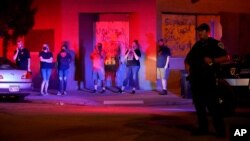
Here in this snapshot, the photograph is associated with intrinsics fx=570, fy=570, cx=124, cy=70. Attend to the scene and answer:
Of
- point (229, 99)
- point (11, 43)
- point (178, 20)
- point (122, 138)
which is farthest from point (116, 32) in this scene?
point (122, 138)

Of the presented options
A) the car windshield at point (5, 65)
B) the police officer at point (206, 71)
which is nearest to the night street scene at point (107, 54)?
the car windshield at point (5, 65)

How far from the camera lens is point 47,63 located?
68.5 ft

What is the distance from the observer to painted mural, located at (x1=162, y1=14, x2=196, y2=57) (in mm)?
23234

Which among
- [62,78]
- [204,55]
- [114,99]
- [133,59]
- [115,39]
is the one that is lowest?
[114,99]

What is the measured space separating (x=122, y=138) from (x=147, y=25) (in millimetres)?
12730

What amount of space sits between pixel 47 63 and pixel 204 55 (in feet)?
37.7

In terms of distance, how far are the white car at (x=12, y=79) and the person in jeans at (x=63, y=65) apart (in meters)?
2.87

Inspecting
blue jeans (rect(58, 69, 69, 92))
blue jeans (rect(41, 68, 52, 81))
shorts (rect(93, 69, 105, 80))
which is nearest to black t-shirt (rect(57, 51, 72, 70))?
blue jeans (rect(58, 69, 69, 92))

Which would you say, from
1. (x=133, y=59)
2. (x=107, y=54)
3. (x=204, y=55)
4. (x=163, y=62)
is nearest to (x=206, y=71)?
(x=204, y=55)

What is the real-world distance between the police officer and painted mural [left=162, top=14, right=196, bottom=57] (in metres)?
12.9

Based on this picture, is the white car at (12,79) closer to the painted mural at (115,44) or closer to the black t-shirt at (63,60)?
the black t-shirt at (63,60)

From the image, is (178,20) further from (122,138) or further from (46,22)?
(122,138)

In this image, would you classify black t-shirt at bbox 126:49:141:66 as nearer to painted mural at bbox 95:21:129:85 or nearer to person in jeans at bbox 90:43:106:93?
person in jeans at bbox 90:43:106:93

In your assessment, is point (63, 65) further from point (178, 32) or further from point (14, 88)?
point (178, 32)
